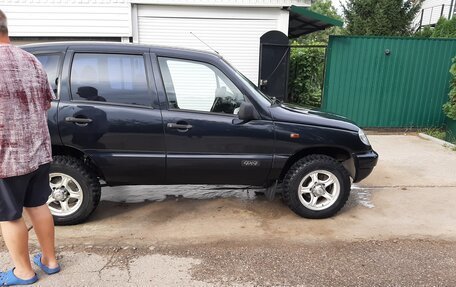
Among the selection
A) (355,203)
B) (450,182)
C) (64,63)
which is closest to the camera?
(64,63)

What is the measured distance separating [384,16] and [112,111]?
18016mm

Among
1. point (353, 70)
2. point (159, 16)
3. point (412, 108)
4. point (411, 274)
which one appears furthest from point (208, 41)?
point (411, 274)

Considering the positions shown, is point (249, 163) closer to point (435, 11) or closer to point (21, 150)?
point (21, 150)

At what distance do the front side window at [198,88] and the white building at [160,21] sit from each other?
663cm

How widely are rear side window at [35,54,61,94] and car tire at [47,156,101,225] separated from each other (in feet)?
2.56

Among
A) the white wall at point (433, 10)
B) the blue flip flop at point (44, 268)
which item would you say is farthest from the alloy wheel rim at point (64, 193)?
the white wall at point (433, 10)

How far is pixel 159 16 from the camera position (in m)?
10.3

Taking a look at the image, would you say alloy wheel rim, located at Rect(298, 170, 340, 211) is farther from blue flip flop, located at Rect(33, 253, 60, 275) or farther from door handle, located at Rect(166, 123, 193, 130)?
blue flip flop, located at Rect(33, 253, 60, 275)

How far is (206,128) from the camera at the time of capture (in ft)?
13.0

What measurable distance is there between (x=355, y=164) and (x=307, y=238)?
1.08 meters

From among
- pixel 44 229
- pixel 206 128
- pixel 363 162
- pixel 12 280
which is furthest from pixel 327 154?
pixel 12 280

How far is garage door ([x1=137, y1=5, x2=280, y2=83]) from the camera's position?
10.3 m

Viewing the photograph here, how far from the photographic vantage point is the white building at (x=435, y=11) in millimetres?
23078

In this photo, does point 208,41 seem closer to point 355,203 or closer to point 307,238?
point 355,203
